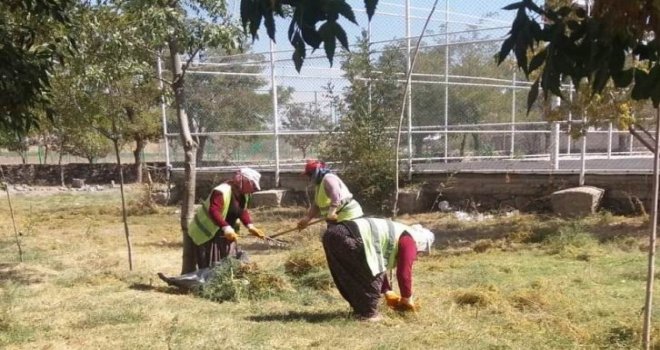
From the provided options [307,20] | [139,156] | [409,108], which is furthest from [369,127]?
[139,156]

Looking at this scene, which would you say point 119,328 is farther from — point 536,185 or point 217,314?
point 536,185

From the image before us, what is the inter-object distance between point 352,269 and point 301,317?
78cm

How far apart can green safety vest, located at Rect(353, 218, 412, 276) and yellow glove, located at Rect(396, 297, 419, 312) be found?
1.17ft

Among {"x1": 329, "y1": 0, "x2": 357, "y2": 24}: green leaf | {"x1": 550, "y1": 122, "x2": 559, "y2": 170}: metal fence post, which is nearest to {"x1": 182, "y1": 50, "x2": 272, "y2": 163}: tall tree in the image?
{"x1": 550, "y1": 122, "x2": 559, "y2": 170}: metal fence post

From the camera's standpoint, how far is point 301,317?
638 centimetres

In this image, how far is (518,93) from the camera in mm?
17312

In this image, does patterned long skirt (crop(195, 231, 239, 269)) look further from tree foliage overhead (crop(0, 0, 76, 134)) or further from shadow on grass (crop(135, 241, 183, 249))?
shadow on grass (crop(135, 241, 183, 249))

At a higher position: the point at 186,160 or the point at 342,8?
the point at 342,8

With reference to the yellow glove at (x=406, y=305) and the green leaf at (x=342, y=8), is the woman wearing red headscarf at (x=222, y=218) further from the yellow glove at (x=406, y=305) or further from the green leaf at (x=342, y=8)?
the green leaf at (x=342, y=8)

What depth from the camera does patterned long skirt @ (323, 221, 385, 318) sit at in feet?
19.4

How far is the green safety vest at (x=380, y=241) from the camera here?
586 centimetres

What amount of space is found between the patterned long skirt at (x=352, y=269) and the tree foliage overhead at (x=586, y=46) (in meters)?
3.66

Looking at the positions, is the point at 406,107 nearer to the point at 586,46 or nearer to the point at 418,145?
the point at 418,145

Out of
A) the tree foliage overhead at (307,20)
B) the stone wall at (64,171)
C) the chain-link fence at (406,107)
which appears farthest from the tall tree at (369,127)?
the stone wall at (64,171)
